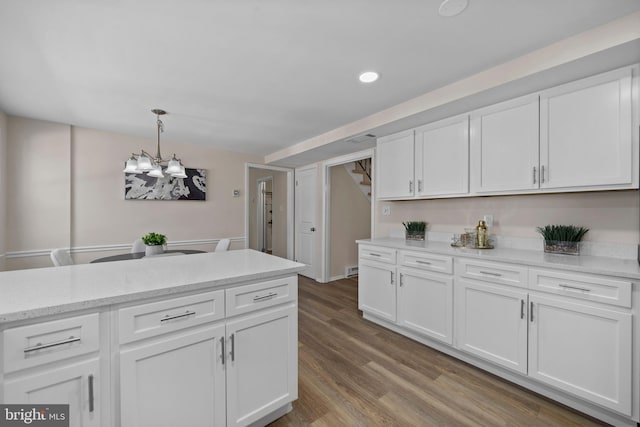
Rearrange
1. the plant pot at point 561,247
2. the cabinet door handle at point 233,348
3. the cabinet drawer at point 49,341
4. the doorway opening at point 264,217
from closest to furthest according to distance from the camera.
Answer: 1. the cabinet drawer at point 49,341
2. the cabinet door handle at point 233,348
3. the plant pot at point 561,247
4. the doorway opening at point 264,217

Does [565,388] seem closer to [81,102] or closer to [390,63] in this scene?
[390,63]

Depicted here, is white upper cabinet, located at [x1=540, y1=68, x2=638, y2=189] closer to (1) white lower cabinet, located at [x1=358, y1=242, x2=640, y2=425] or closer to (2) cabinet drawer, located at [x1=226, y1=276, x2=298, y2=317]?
(1) white lower cabinet, located at [x1=358, y1=242, x2=640, y2=425]

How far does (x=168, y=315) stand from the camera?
46.6 inches

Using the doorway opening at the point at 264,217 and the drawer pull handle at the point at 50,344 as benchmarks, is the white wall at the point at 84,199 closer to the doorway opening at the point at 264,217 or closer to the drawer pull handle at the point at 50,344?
the doorway opening at the point at 264,217

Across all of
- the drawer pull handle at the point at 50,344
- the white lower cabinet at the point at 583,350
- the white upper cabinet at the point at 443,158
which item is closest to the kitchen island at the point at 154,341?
the drawer pull handle at the point at 50,344

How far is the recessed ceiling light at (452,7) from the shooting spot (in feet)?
4.46

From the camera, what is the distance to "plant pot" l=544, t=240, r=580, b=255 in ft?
6.42

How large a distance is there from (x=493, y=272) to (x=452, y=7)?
69.0 inches

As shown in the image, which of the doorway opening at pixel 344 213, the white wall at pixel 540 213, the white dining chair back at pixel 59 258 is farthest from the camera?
the doorway opening at pixel 344 213

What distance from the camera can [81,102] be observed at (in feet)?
8.54

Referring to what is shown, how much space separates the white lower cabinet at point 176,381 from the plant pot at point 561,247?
2.43m

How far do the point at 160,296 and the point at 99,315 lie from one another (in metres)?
0.21

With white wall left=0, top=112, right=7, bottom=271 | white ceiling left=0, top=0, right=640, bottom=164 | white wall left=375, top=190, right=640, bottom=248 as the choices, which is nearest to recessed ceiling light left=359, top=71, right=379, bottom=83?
white ceiling left=0, top=0, right=640, bottom=164

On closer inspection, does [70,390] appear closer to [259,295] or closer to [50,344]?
[50,344]
